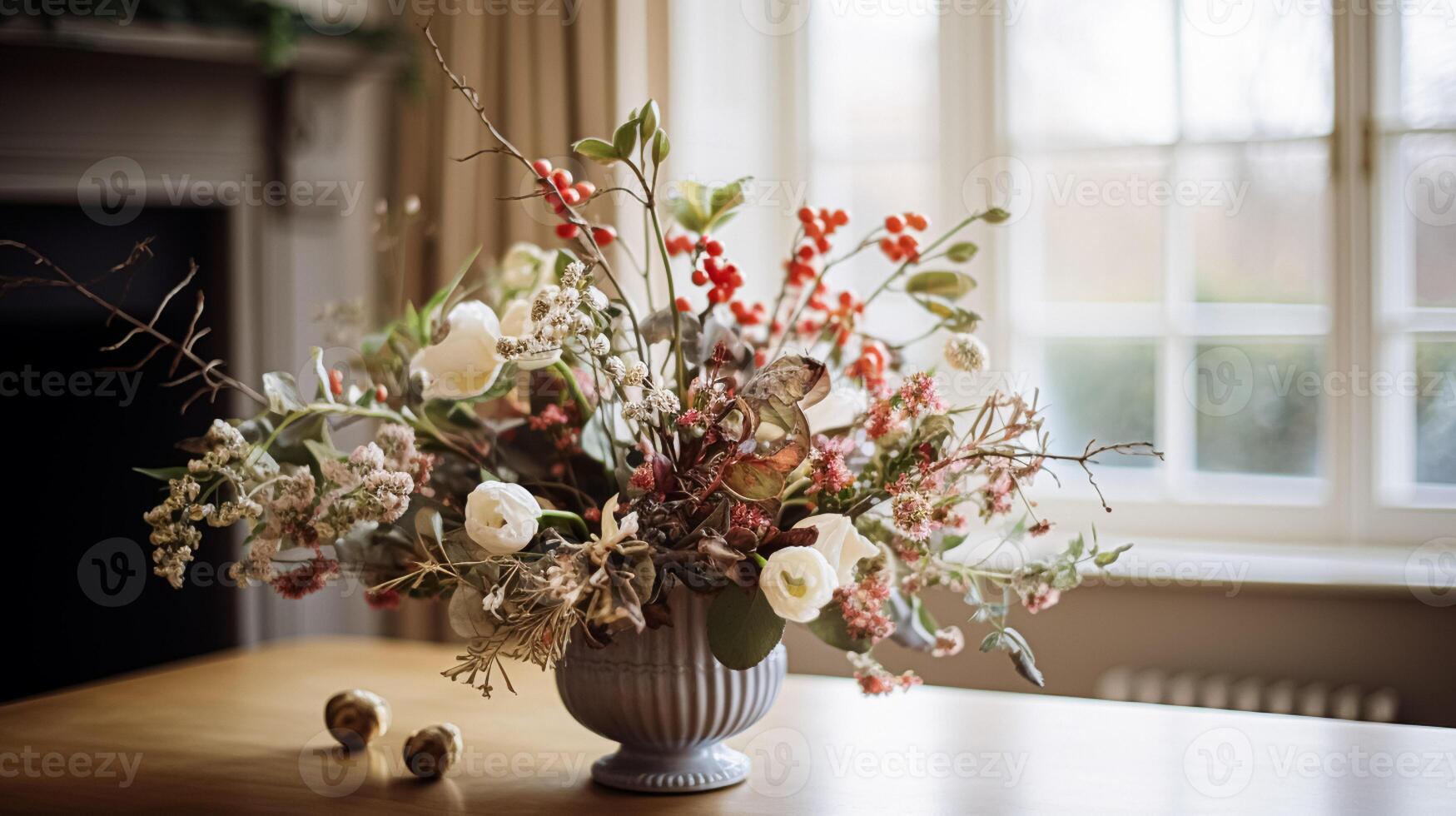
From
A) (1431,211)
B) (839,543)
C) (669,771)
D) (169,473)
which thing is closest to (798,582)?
(839,543)

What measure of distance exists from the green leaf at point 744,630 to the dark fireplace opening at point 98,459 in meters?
1.97

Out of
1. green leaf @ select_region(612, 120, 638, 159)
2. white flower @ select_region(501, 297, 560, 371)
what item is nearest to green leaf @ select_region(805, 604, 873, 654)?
white flower @ select_region(501, 297, 560, 371)

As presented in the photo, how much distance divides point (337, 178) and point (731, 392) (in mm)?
2067

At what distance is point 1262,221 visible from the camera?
2.52 meters

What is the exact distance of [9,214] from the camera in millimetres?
2502

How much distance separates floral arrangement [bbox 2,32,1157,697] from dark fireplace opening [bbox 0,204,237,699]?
166 cm

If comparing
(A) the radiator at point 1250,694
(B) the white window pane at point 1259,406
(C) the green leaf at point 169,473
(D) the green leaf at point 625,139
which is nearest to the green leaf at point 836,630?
(D) the green leaf at point 625,139

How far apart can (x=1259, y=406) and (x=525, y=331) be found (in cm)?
191

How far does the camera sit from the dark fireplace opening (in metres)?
2.64

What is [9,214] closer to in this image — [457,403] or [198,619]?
[198,619]

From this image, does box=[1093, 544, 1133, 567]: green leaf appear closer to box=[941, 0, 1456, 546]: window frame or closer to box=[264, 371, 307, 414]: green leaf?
box=[264, 371, 307, 414]: green leaf

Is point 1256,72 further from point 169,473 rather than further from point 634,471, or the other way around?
point 169,473

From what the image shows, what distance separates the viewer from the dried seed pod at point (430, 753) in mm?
1235

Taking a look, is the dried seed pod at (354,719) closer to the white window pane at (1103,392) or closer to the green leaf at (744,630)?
the green leaf at (744,630)
